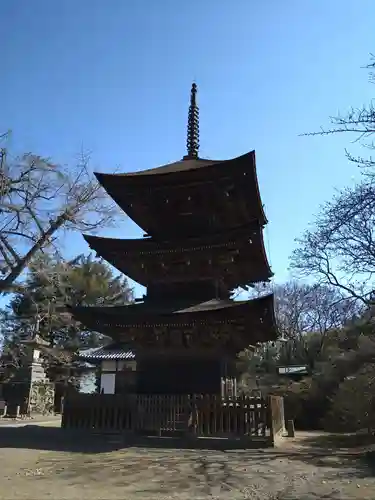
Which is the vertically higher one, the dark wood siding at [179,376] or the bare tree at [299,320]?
the bare tree at [299,320]

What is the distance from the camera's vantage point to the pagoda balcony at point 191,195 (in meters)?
15.1

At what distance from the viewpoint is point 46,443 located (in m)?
13.4

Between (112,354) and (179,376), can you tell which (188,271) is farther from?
(112,354)

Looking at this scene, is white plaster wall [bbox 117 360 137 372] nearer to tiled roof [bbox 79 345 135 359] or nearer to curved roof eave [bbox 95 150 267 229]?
tiled roof [bbox 79 345 135 359]

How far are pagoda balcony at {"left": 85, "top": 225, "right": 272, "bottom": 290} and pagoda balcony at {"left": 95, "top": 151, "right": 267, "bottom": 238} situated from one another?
109 centimetres

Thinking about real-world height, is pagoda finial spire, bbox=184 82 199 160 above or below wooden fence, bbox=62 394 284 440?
above

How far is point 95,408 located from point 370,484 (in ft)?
31.9

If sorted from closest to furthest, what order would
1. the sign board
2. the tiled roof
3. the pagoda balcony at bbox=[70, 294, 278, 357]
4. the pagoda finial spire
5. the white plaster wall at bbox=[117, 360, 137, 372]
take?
1. the pagoda balcony at bbox=[70, 294, 278, 357]
2. the pagoda finial spire
3. the tiled roof
4. the white plaster wall at bbox=[117, 360, 137, 372]
5. the sign board

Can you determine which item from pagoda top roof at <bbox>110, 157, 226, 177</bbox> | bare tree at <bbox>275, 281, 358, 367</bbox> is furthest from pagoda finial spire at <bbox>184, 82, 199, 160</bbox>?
bare tree at <bbox>275, 281, 358, 367</bbox>

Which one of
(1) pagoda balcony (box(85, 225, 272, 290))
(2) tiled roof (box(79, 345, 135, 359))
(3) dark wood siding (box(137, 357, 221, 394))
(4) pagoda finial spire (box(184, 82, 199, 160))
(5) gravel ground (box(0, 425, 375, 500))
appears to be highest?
(4) pagoda finial spire (box(184, 82, 199, 160))

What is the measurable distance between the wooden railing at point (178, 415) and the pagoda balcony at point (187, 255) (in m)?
4.29

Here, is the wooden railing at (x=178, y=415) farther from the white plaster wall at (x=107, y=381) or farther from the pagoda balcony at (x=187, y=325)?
the white plaster wall at (x=107, y=381)

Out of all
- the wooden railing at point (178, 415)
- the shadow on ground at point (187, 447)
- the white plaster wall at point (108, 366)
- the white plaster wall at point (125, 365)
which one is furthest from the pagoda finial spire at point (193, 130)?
the white plaster wall at point (108, 366)

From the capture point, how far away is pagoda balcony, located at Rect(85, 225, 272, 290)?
14.7m
